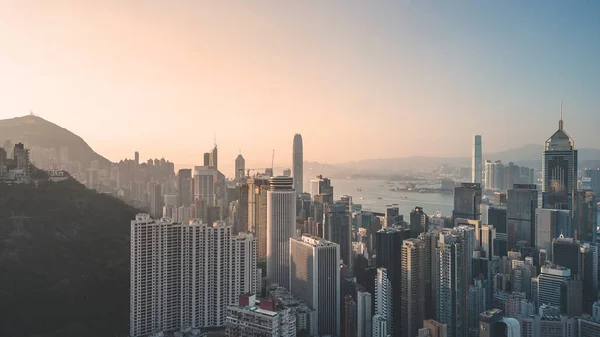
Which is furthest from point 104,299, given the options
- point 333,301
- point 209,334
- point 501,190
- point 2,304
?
point 501,190

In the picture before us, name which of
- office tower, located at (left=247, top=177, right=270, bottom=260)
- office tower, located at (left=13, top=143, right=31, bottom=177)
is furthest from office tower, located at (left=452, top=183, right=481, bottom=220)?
office tower, located at (left=13, top=143, right=31, bottom=177)

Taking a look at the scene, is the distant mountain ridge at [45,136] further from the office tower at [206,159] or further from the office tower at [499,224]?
the office tower at [499,224]

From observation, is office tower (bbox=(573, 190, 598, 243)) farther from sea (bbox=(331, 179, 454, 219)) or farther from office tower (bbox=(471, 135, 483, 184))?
sea (bbox=(331, 179, 454, 219))

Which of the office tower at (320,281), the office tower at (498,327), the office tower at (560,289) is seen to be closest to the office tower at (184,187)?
the office tower at (320,281)

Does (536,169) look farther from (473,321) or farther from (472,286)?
(473,321)

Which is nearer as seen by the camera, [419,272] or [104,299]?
[104,299]

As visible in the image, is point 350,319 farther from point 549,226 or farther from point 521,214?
point 521,214

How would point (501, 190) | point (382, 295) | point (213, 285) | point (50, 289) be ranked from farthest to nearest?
point (501, 190) < point (382, 295) < point (213, 285) < point (50, 289)

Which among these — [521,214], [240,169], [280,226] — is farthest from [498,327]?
[240,169]
